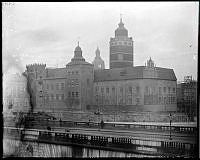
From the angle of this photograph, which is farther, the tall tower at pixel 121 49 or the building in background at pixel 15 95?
the building in background at pixel 15 95

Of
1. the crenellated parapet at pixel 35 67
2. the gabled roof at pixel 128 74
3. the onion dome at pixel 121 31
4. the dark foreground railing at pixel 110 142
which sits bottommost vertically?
the dark foreground railing at pixel 110 142

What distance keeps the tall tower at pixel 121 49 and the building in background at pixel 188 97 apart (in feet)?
1.67

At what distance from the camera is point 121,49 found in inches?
115

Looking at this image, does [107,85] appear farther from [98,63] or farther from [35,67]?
[35,67]

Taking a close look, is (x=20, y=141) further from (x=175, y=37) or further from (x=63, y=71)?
(x=175, y=37)

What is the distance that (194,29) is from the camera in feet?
8.98

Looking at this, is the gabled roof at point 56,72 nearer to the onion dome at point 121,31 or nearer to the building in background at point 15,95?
the building in background at point 15,95

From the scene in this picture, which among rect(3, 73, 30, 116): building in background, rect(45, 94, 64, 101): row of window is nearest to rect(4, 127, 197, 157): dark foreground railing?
rect(3, 73, 30, 116): building in background

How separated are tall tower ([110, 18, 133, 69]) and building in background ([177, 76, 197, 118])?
0.51 m

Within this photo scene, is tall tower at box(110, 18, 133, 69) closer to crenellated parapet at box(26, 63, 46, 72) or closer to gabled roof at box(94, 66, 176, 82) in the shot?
gabled roof at box(94, 66, 176, 82)

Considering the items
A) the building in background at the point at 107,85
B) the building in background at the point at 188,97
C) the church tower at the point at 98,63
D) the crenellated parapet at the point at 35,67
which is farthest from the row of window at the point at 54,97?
the building in background at the point at 188,97

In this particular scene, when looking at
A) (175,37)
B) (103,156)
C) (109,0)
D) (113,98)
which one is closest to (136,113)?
(113,98)

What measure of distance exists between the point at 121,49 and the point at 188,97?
2.41ft

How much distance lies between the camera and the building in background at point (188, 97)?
109 inches
